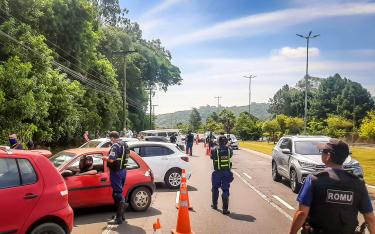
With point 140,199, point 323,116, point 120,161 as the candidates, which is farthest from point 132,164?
point 323,116

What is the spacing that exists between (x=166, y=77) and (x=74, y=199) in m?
71.1

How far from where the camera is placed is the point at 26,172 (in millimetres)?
6488

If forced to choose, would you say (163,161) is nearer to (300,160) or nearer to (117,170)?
(300,160)

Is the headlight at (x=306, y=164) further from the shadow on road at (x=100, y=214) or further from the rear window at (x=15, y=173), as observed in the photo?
the rear window at (x=15, y=173)

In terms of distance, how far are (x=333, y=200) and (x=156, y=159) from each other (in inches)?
440

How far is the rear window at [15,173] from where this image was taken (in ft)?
20.5

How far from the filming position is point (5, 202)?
6.07 meters

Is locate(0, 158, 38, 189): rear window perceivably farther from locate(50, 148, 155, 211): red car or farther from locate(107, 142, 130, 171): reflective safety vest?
locate(107, 142, 130, 171): reflective safety vest

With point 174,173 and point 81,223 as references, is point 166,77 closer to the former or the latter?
point 174,173

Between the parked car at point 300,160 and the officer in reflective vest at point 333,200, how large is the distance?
895cm

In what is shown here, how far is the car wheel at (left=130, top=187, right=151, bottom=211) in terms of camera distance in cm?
1071

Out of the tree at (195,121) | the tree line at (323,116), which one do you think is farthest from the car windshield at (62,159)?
the tree at (195,121)

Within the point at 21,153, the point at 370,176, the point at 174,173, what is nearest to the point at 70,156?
the point at 21,153

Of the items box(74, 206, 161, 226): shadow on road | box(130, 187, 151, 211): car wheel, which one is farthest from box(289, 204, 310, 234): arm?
box(130, 187, 151, 211): car wheel
